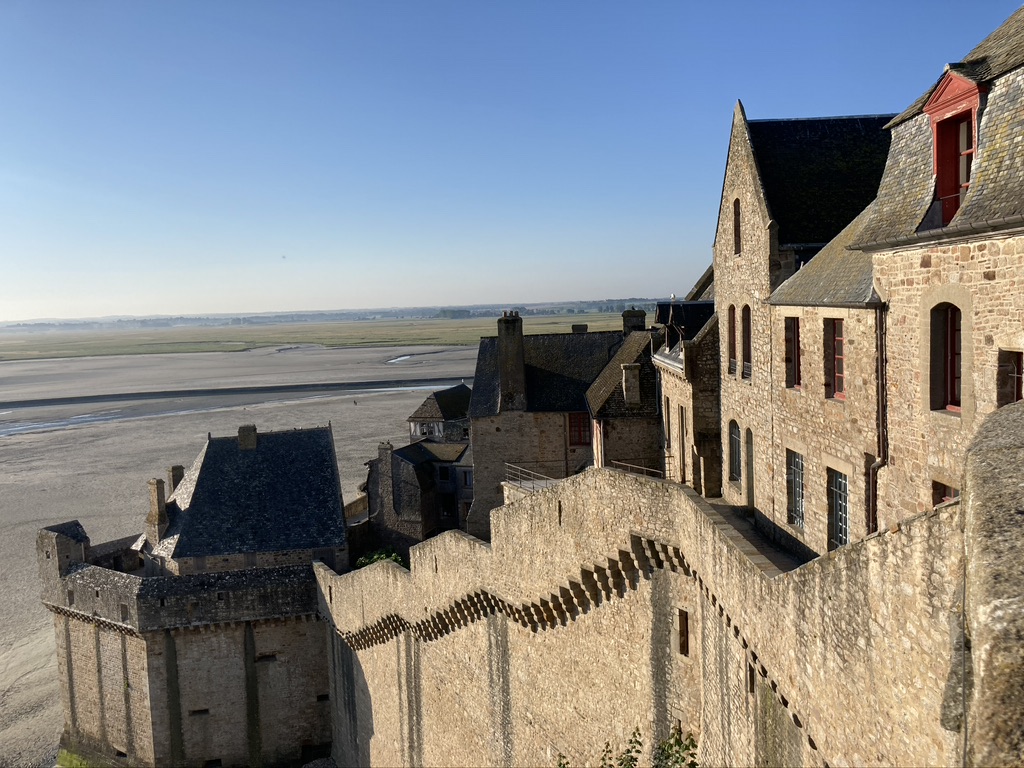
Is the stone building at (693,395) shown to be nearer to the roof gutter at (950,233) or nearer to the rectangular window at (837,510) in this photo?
the rectangular window at (837,510)

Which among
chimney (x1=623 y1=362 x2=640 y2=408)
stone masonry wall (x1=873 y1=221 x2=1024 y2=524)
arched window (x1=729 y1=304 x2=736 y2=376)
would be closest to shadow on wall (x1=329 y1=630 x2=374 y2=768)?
chimney (x1=623 y1=362 x2=640 y2=408)

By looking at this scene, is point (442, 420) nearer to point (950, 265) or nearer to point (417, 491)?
point (417, 491)

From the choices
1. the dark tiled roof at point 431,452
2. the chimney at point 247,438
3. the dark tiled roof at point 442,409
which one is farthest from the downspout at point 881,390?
the dark tiled roof at point 442,409

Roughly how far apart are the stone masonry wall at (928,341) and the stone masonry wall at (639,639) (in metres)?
2.57

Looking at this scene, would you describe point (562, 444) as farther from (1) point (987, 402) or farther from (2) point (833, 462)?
(1) point (987, 402)

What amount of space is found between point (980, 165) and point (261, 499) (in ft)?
92.1

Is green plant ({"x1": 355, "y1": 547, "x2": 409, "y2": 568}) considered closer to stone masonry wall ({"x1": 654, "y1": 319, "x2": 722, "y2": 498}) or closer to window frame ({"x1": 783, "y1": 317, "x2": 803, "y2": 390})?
stone masonry wall ({"x1": 654, "y1": 319, "x2": 722, "y2": 498})

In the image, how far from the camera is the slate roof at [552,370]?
112 feet

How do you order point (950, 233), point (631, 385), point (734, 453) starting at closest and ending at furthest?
1. point (950, 233)
2. point (734, 453)
3. point (631, 385)

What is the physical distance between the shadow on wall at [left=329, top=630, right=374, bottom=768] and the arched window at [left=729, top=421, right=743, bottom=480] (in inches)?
538

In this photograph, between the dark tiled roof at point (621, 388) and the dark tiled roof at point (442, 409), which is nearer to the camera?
the dark tiled roof at point (621, 388)

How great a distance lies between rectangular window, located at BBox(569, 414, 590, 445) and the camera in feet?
112

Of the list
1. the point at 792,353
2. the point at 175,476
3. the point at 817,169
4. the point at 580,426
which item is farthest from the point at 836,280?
the point at 175,476

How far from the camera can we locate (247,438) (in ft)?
111
